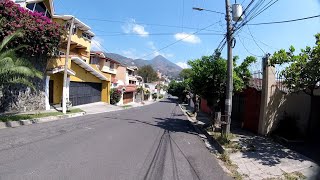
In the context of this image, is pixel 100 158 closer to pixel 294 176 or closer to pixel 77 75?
pixel 294 176

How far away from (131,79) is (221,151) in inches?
2657

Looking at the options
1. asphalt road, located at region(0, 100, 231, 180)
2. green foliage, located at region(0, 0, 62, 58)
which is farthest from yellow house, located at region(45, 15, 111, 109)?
asphalt road, located at region(0, 100, 231, 180)

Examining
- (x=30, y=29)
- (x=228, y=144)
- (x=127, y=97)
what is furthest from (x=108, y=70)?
(x=228, y=144)

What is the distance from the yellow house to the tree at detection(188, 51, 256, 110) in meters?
12.5

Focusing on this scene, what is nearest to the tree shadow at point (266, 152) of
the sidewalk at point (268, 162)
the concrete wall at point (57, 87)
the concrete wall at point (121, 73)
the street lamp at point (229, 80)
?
the sidewalk at point (268, 162)

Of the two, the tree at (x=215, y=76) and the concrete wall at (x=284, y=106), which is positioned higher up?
the tree at (x=215, y=76)

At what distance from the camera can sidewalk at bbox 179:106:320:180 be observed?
8492 mm

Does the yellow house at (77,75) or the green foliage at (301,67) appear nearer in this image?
the green foliage at (301,67)

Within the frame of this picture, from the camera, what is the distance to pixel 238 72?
57.2ft

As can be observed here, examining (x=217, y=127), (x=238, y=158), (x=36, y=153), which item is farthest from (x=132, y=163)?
(x=217, y=127)

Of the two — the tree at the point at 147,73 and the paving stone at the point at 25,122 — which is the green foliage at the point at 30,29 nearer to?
the paving stone at the point at 25,122

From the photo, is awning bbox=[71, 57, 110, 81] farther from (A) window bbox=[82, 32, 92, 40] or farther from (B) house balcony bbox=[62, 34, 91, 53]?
(A) window bbox=[82, 32, 92, 40]

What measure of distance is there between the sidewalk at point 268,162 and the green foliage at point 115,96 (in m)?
34.4

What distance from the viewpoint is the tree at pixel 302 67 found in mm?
11821
